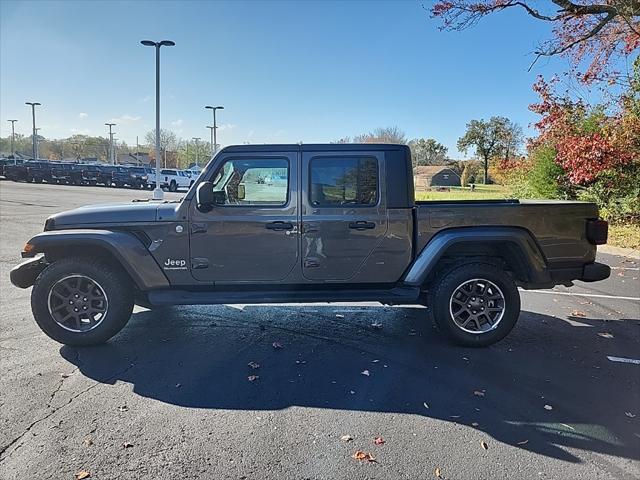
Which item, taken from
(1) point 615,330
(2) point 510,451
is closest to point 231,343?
(2) point 510,451

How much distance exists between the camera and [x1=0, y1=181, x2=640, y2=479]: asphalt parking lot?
8.87 ft

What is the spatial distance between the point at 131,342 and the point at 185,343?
1.81ft

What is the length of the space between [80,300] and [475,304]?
391cm

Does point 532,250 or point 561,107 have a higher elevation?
point 561,107

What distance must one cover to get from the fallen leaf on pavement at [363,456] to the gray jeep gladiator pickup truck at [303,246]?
6.18 feet

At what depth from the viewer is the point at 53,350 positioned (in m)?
4.36

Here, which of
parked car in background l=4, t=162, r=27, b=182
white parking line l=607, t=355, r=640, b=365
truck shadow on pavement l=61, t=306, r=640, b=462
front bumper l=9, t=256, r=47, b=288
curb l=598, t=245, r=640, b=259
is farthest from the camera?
parked car in background l=4, t=162, r=27, b=182

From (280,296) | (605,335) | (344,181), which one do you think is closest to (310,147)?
(344,181)

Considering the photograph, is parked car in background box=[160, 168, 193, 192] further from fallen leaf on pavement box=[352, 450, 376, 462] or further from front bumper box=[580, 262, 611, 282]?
fallen leaf on pavement box=[352, 450, 376, 462]

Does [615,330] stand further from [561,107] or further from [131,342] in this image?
[561,107]

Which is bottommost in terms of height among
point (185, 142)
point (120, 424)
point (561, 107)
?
point (120, 424)

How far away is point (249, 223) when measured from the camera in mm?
4391

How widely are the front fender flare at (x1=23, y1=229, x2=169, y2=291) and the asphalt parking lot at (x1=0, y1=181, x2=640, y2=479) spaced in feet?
2.36

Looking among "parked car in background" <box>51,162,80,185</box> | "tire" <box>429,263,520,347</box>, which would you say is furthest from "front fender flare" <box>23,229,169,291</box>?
"parked car in background" <box>51,162,80,185</box>
